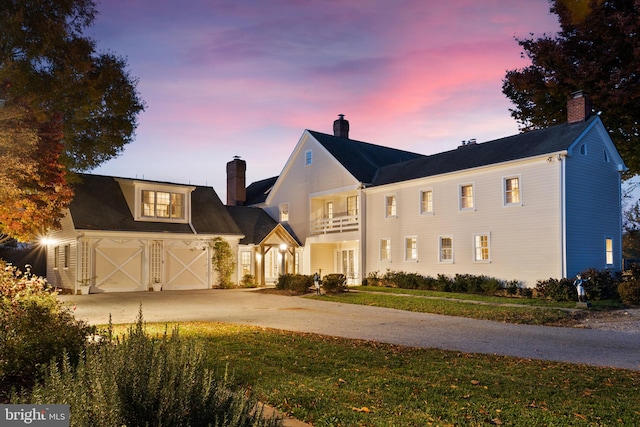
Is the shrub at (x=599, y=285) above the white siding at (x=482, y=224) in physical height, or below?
below

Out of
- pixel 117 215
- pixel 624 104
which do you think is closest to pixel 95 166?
pixel 117 215

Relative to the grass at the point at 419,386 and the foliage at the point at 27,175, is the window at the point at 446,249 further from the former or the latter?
the foliage at the point at 27,175

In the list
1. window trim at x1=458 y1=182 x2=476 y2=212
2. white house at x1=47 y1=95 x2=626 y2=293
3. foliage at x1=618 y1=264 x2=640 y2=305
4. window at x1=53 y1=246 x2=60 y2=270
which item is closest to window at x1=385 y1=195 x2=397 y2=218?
white house at x1=47 y1=95 x2=626 y2=293

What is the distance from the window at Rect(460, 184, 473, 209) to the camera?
25062 millimetres

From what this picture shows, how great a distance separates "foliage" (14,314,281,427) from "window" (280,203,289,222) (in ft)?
104

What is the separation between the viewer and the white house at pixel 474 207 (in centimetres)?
2178

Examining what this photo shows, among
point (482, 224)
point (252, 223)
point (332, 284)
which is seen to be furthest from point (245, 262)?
point (482, 224)

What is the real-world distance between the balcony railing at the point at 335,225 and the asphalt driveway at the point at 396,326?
1023cm

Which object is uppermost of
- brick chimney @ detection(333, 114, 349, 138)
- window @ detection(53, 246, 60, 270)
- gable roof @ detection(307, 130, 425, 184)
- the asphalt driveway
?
brick chimney @ detection(333, 114, 349, 138)

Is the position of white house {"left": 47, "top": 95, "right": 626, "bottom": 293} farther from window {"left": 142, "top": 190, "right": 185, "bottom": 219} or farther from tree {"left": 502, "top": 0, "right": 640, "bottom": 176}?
tree {"left": 502, "top": 0, "right": 640, "bottom": 176}

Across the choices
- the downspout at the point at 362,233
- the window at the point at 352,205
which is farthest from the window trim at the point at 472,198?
the window at the point at 352,205

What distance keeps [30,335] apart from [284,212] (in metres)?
29.4

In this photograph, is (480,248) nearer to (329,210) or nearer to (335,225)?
(335,225)

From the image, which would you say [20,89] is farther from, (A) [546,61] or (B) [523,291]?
(A) [546,61]
